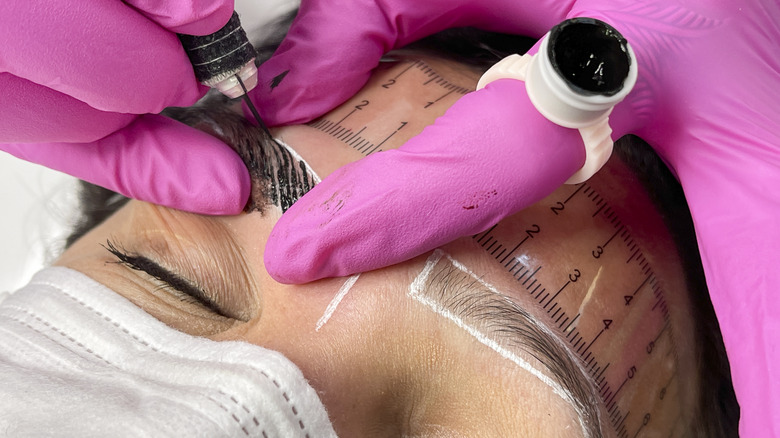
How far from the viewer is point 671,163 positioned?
3.29 feet

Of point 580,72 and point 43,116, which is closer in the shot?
point 580,72

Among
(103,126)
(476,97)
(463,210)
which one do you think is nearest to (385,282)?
(463,210)

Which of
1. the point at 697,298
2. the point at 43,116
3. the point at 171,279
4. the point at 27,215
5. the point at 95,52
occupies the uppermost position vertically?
the point at 95,52

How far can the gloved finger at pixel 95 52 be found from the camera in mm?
801

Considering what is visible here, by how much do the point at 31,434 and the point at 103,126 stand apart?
0.50m

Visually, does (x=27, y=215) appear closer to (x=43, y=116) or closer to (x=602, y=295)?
(x=43, y=116)

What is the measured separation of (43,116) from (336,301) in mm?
534

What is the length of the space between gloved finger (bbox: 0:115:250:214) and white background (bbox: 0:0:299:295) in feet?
2.71

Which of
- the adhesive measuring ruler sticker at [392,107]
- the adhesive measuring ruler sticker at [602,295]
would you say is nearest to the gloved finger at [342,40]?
the adhesive measuring ruler sticker at [392,107]

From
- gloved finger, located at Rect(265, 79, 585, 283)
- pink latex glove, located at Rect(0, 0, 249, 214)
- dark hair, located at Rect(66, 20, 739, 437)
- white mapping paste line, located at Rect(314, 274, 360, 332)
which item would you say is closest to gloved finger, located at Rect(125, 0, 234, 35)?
pink latex glove, located at Rect(0, 0, 249, 214)

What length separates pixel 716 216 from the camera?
2.95ft

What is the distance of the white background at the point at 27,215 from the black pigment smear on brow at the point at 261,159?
0.89m

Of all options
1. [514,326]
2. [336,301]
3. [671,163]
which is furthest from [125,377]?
[671,163]

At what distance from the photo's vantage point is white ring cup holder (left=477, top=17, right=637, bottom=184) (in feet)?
2.33
